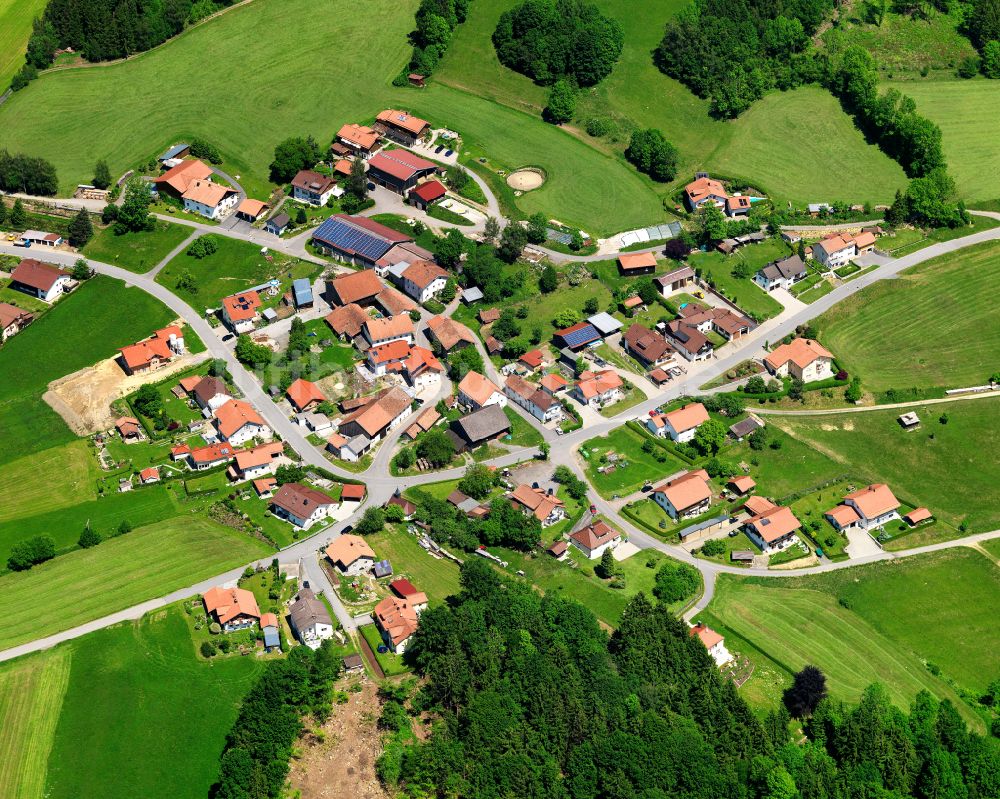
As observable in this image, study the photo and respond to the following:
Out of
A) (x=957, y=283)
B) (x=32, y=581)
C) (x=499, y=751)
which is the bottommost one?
(x=32, y=581)

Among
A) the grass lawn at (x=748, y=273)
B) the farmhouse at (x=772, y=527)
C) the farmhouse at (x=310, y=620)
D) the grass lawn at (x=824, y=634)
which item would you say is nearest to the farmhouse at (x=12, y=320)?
the farmhouse at (x=310, y=620)

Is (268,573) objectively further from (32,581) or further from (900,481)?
(900,481)

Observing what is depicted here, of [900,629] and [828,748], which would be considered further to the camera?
[900,629]

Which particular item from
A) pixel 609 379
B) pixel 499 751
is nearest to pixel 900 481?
pixel 609 379

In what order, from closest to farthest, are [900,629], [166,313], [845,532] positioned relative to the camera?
[900,629] → [845,532] → [166,313]

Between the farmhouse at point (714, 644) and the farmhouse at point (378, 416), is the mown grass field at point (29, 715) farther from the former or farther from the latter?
the farmhouse at point (714, 644)

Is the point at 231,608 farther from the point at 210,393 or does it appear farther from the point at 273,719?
the point at 210,393

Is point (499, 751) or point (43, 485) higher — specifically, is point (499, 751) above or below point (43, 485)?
above
